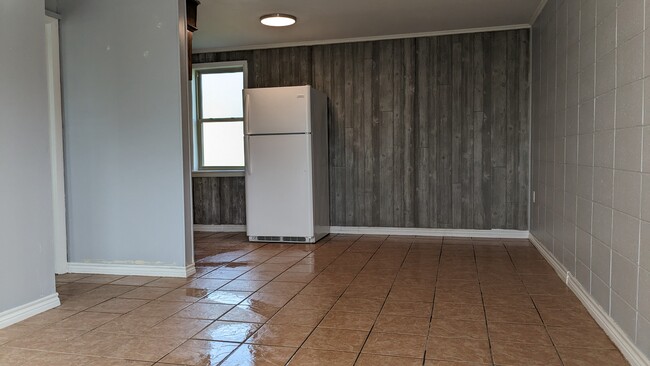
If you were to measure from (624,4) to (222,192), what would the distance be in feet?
15.4

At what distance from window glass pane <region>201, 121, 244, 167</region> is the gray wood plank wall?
0.64 meters

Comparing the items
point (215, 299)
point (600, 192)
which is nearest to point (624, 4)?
point (600, 192)

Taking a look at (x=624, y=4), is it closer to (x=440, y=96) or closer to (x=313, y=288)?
(x=313, y=288)

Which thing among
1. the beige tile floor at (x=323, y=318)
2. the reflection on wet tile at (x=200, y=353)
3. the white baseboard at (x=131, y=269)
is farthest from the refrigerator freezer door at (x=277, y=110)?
the reflection on wet tile at (x=200, y=353)

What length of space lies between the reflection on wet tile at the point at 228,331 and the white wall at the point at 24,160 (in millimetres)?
1092

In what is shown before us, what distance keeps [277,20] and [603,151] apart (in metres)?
3.14

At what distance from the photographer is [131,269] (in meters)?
3.72

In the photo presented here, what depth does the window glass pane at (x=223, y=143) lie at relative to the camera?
5969 millimetres

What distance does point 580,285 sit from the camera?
9.71 ft

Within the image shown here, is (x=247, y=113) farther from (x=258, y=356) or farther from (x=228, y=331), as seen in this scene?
(x=258, y=356)

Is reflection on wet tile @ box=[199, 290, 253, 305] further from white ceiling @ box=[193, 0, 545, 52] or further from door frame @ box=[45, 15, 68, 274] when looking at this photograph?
white ceiling @ box=[193, 0, 545, 52]

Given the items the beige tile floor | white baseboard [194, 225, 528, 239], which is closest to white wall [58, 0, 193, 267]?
the beige tile floor

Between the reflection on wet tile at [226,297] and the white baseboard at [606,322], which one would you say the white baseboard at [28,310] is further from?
the white baseboard at [606,322]

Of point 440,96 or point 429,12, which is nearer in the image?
point 429,12
